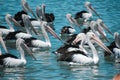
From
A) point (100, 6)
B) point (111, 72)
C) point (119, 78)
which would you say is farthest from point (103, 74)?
point (100, 6)

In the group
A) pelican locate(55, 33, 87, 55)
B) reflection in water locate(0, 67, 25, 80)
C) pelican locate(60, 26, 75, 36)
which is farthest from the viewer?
pelican locate(60, 26, 75, 36)

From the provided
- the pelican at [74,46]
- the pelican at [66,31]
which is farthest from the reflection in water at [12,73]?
the pelican at [66,31]

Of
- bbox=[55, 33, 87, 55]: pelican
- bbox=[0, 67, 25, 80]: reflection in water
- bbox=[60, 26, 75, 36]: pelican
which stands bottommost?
bbox=[0, 67, 25, 80]: reflection in water

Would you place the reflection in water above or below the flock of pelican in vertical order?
below

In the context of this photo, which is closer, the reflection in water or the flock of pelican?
the reflection in water

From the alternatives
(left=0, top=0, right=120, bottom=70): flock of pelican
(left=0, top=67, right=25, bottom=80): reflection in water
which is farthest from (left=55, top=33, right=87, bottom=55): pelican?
(left=0, top=67, right=25, bottom=80): reflection in water

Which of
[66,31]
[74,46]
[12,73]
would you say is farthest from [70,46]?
[66,31]

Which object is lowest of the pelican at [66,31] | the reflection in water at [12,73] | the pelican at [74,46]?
the reflection in water at [12,73]

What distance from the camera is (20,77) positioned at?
12.2 metres

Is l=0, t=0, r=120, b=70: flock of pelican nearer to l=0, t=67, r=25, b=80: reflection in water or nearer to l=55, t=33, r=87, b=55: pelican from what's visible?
l=55, t=33, r=87, b=55: pelican

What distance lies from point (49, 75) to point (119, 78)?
21.8 feet

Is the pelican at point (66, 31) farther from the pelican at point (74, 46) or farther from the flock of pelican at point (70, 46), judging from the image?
the pelican at point (74, 46)

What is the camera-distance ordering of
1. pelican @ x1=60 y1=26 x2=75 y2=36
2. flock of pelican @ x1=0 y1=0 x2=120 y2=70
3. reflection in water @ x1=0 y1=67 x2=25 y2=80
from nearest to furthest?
reflection in water @ x1=0 y1=67 x2=25 y2=80 < flock of pelican @ x1=0 y1=0 x2=120 y2=70 < pelican @ x1=60 y1=26 x2=75 y2=36

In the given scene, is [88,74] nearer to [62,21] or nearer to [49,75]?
[49,75]
